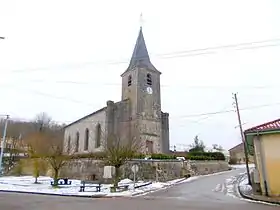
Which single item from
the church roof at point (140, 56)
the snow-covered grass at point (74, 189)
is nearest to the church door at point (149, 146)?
the church roof at point (140, 56)

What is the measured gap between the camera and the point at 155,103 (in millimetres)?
48781

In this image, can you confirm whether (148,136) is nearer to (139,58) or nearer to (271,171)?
(139,58)

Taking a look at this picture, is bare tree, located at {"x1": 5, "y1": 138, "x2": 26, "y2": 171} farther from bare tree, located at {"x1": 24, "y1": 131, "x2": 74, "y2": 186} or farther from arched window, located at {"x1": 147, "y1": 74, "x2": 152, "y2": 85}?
arched window, located at {"x1": 147, "y1": 74, "x2": 152, "y2": 85}

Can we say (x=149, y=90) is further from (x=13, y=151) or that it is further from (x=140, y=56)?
(x=13, y=151)

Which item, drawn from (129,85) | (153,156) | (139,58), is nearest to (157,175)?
(153,156)

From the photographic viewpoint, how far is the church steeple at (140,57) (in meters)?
49.4

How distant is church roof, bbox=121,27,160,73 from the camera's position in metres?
49.4

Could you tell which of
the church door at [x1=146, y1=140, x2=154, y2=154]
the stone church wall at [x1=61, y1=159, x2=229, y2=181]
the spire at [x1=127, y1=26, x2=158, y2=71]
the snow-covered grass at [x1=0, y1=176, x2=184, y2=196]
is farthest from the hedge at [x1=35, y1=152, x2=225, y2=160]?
the spire at [x1=127, y1=26, x2=158, y2=71]

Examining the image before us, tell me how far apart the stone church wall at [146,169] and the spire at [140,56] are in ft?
57.4

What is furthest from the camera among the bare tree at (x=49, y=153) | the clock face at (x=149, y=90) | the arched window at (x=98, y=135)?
the arched window at (x=98, y=135)

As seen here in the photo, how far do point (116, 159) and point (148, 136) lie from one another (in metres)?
19.7

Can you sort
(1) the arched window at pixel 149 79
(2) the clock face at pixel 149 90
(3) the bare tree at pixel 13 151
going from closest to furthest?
(2) the clock face at pixel 149 90 → (1) the arched window at pixel 149 79 → (3) the bare tree at pixel 13 151

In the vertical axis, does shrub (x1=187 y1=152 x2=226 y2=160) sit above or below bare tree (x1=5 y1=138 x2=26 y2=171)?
below

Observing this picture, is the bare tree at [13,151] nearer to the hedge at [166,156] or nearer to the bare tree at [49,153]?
the bare tree at [49,153]
